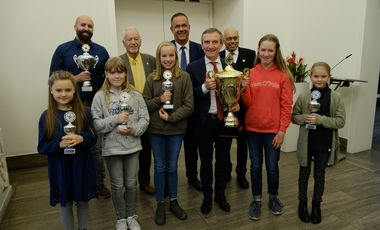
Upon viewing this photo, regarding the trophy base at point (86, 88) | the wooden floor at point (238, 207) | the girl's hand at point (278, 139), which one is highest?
the trophy base at point (86, 88)

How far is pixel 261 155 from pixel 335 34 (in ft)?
8.78

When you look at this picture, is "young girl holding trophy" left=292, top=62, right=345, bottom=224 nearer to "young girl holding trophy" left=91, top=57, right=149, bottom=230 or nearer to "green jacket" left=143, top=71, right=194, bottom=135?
"green jacket" left=143, top=71, right=194, bottom=135

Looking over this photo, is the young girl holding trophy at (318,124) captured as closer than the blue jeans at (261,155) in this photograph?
Yes

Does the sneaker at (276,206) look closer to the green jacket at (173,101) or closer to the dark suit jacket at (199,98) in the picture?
the dark suit jacket at (199,98)

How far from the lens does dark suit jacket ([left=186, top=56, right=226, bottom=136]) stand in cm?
250

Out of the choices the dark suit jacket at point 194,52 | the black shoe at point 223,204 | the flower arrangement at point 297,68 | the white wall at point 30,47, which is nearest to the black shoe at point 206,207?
the black shoe at point 223,204

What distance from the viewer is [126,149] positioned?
89.2 inches

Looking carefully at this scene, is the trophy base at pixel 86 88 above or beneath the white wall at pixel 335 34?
beneath

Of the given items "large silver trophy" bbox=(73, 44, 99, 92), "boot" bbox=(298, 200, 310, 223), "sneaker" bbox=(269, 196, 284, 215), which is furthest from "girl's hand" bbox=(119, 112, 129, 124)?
"boot" bbox=(298, 200, 310, 223)

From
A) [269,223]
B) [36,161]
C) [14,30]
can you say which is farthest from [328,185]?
[14,30]

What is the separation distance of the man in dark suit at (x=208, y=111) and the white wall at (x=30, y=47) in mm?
2130

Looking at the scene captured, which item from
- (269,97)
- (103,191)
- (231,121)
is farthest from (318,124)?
(103,191)

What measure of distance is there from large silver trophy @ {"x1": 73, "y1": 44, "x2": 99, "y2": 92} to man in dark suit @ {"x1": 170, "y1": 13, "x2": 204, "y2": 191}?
2.79 ft

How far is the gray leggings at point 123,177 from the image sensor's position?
2320 mm
